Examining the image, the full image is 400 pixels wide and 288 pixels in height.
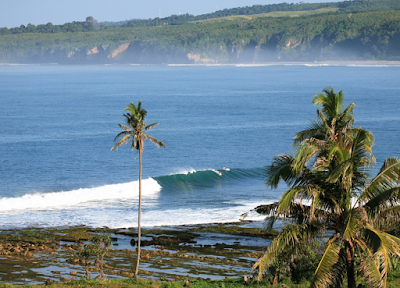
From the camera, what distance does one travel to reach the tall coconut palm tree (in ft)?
39.4

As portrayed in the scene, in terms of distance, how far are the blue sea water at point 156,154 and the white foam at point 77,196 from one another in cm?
8

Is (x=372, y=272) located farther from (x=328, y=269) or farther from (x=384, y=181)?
(x=384, y=181)

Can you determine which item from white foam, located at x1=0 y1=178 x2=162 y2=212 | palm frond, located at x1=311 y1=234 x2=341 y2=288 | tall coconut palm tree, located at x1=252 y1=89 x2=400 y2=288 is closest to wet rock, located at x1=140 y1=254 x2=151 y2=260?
tall coconut palm tree, located at x1=252 y1=89 x2=400 y2=288

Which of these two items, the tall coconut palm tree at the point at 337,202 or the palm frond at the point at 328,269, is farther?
the tall coconut palm tree at the point at 337,202

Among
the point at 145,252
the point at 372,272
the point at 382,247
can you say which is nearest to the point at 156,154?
the point at 145,252

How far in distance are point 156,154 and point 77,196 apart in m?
20.6

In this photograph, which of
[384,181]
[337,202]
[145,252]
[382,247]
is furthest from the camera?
[145,252]

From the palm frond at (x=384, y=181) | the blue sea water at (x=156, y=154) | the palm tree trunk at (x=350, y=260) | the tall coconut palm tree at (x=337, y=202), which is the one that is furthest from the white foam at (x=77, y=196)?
the palm frond at (x=384, y=181)

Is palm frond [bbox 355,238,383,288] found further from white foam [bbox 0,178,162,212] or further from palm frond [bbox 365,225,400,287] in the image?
white foam [bbox 0,178,162,212]

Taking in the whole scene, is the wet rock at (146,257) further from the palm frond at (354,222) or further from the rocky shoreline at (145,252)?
the palm frond at (354,222)

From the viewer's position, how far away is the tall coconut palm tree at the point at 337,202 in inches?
472

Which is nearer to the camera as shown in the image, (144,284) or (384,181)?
(384,181)

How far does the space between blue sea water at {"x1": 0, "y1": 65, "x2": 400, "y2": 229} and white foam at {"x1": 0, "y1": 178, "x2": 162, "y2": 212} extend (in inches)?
3.2

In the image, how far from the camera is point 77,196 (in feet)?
139
